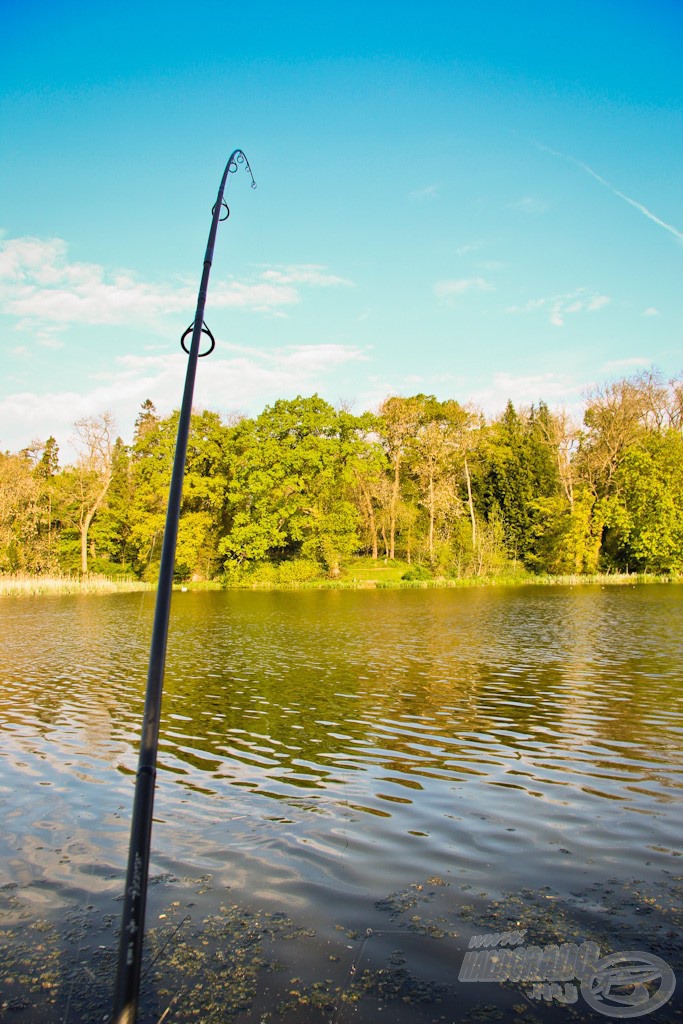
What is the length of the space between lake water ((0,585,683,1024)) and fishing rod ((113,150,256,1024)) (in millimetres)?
1328

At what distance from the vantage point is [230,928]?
4.56m

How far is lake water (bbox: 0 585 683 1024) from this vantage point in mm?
3914

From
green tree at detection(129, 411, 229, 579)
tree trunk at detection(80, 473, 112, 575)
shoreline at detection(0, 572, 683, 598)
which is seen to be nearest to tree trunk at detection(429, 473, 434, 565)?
shoreline at detection(0, 572, 683, 598)

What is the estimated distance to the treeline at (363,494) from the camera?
60.3 meters

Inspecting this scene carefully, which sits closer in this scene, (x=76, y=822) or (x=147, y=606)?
(x=76, y=822)

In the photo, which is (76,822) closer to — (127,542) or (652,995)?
(652,995)

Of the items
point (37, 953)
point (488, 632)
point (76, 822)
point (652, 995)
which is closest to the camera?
point (652, 995)

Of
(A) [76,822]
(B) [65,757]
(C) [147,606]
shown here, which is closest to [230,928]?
(A) [76,822]

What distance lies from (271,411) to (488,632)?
4233 cm

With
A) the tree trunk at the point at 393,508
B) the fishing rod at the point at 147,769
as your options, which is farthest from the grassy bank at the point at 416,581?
the fishing rod at the point at 147,769

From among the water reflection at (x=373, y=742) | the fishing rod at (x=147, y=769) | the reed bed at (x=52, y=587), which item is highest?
the fishing rod at (x=147, y=769)

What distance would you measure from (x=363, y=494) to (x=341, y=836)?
210 feet

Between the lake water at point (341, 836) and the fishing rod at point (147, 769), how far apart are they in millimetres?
1328

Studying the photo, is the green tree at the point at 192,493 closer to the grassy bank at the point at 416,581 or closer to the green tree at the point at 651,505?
the grassy bank at the point at 416,581
